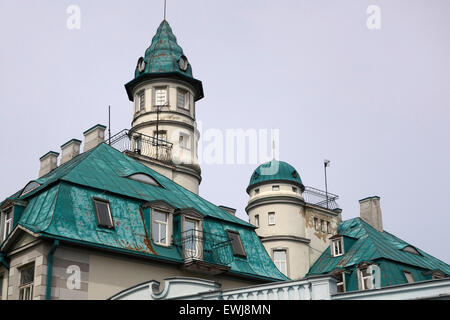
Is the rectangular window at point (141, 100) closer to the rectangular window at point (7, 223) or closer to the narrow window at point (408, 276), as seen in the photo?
the rectangular window at point (7, 223)

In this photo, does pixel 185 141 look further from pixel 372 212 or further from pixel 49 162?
pixel 372 212

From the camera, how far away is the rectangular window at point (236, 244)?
2902cm

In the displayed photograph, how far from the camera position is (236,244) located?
2938 centimetres

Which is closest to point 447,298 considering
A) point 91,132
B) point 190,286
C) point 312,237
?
point 190,286

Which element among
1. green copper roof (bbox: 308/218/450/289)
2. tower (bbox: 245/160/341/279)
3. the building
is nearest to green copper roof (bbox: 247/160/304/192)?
tower (bbox: 245/160/341/279)

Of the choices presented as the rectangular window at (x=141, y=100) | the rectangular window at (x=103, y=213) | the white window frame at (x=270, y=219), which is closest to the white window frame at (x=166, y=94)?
the rectangular window at (x=141, y=100)

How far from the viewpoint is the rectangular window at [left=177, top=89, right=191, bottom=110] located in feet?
141

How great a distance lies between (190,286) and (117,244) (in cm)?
522

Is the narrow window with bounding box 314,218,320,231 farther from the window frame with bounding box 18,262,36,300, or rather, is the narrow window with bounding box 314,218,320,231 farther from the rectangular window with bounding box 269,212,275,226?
the window frame with bounding box 18,262,36,300

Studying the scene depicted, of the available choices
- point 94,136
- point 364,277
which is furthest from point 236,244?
point 364,277

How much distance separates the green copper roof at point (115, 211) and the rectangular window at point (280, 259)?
644 inches

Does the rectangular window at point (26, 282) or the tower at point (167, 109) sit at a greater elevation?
the tower at point (167, 109)

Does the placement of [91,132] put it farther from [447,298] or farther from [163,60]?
[447,298]
